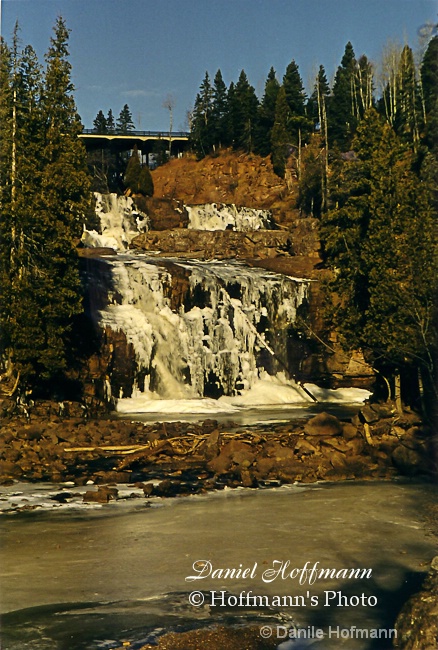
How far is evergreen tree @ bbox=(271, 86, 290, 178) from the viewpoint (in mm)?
72062

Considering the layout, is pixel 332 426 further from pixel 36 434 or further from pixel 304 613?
pixel 304 613

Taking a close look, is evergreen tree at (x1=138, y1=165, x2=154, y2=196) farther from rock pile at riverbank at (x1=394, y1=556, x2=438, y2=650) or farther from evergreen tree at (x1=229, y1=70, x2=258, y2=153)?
rock pile at riverbank at (x1=394, y1=556, x2=438, y2=650)

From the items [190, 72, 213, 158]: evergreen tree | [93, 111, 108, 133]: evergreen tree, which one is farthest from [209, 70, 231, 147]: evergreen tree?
[93, 111, 108, 133]: evergreen tree

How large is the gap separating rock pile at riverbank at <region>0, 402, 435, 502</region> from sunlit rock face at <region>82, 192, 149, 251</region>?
29477mm

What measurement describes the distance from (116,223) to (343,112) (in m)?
28.4

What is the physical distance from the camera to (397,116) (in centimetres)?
6794

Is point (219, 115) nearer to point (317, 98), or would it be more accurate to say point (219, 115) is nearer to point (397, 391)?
point (317, 98)

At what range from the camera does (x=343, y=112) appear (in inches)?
2933

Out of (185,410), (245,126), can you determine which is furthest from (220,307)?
(245,126)

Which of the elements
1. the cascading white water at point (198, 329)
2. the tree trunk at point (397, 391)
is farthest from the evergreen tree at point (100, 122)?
the tree trunk at point (397, 391)

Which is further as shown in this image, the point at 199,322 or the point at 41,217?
the point at 199,322

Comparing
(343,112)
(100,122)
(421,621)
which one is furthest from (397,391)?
(100,122)

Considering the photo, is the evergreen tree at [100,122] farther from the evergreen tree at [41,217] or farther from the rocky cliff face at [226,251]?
the evergreen tree at [41,217]

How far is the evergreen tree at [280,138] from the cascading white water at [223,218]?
13.3 metres
